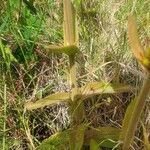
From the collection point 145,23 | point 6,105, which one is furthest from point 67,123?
point 145,23

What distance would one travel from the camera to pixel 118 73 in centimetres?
118

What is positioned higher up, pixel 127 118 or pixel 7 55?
pixel 7 55

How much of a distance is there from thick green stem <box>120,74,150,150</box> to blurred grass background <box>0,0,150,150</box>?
0.13 metres

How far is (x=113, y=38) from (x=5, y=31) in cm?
39

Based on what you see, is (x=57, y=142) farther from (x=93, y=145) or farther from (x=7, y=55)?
(x=7, y=55)

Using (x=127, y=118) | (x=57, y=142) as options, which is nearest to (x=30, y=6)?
(x=57, y=142)

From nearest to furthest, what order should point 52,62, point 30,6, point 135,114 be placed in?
point 135,114
point 52,62
point 30,6

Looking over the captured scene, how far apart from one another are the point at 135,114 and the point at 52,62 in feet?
1.63

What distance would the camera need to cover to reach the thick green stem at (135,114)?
2.53 ft

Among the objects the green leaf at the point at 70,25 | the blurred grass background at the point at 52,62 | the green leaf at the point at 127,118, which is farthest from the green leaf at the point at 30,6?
the green leaf at the point at 127,118

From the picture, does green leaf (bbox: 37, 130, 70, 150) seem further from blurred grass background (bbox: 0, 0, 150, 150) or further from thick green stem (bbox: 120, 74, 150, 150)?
thick green stem (bbox: 120, 74, 150, 150)

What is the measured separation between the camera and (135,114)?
85cm

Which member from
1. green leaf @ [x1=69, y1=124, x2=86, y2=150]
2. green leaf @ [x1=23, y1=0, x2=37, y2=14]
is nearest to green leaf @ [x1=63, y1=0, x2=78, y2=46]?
green leaf @ [x1=69, y1=124, x2=86, y2=150]

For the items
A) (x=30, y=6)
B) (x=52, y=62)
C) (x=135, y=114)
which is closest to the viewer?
(x=135, y=114)
